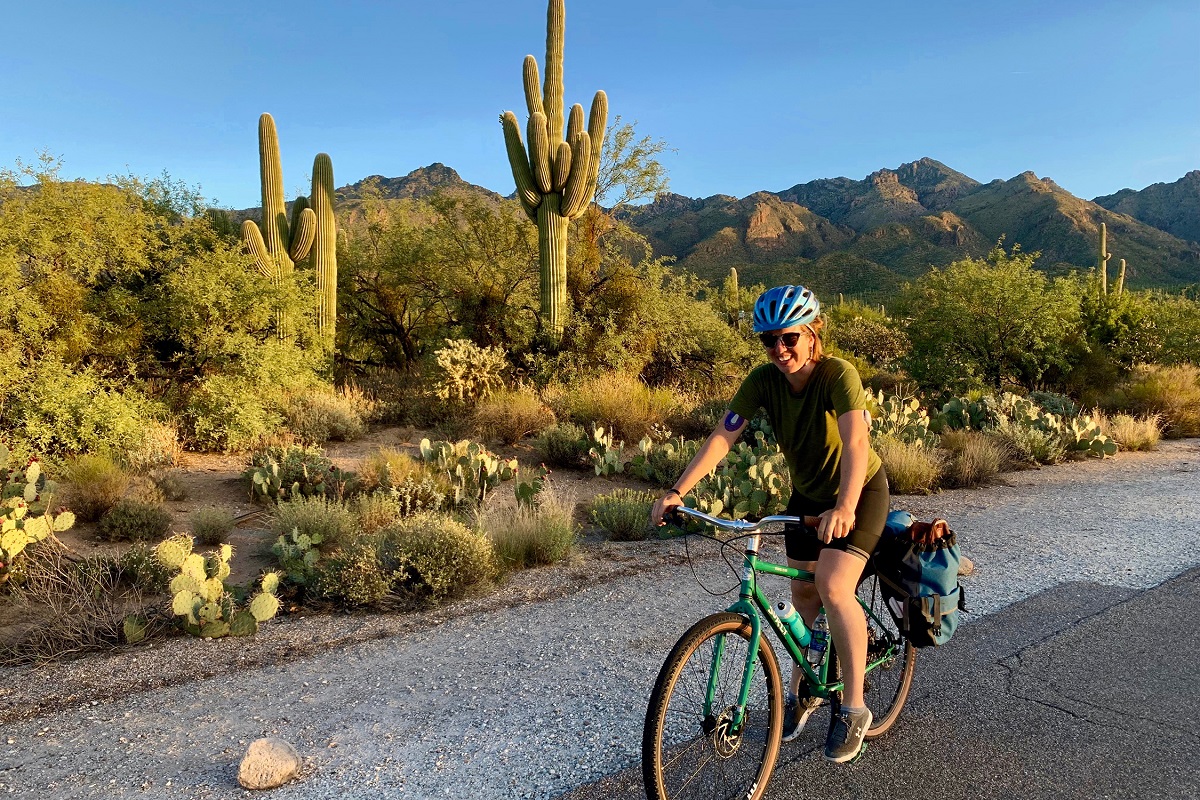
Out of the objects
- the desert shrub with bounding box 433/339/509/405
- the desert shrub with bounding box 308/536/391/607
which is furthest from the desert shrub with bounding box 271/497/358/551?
the desert shrub with bounding box 433/339/509/405

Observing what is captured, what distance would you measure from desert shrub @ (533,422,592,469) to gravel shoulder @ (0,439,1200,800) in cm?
390

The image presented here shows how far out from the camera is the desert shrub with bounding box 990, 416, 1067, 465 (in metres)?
11.2

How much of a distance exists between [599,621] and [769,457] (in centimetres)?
495

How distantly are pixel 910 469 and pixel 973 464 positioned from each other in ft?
3.96

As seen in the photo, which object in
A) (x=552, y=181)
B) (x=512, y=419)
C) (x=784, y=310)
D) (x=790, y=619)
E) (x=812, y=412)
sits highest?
(x=552, y=181)

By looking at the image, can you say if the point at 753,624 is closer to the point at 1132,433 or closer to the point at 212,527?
the point at 212,527

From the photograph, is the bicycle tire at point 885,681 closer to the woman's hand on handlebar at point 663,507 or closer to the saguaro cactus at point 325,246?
the woman's hand on handlebar at point 663,507

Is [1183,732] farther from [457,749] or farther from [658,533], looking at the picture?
[658,533]

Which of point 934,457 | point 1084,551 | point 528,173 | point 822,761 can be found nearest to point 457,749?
point 822,761

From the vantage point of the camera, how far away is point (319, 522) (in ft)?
23.9

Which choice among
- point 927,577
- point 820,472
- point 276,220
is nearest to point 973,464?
point 927,577

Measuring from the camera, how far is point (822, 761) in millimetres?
3379

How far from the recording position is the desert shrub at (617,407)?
12.5m

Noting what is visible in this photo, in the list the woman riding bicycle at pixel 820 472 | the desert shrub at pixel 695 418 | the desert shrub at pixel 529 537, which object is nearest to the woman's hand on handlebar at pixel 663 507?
the woman riding bicycle at pixel 820 472
